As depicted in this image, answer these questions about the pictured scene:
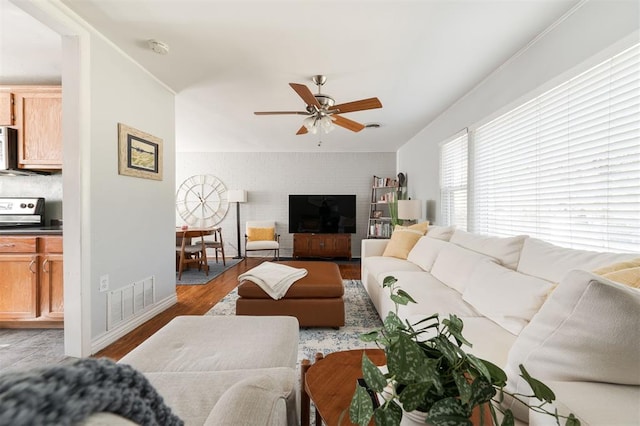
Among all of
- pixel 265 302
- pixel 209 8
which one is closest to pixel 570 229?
pixel 265 302

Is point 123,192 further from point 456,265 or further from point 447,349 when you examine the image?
point 456,265

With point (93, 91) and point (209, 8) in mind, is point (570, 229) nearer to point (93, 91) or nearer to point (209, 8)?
point (209, 8)

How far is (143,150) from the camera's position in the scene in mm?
2689

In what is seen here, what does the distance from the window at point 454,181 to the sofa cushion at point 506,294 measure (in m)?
1.66

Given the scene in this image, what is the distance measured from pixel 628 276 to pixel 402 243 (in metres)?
2.44

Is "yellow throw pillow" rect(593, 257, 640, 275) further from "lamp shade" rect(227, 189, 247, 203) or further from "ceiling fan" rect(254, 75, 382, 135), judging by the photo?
"lamp shade" rect(227, 189, 247, 203)

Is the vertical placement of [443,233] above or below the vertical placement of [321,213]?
below

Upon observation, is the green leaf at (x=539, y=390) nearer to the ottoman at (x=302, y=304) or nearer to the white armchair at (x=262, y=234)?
the ottoman at (x=302, y=304)

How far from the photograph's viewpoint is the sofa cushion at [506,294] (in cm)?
136

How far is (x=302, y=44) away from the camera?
2.16 meters

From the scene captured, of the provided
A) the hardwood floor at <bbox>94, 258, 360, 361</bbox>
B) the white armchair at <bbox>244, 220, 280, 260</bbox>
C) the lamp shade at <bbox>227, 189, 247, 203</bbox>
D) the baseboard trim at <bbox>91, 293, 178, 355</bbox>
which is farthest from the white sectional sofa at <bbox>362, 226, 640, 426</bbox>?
the lamp shade at <bbox>227, 189, 247, 203</bbox>

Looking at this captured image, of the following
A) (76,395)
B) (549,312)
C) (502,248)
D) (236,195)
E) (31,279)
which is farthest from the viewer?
(236,195)

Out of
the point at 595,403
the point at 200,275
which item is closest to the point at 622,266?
the point at 595,403

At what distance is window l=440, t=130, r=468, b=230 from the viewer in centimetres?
331
